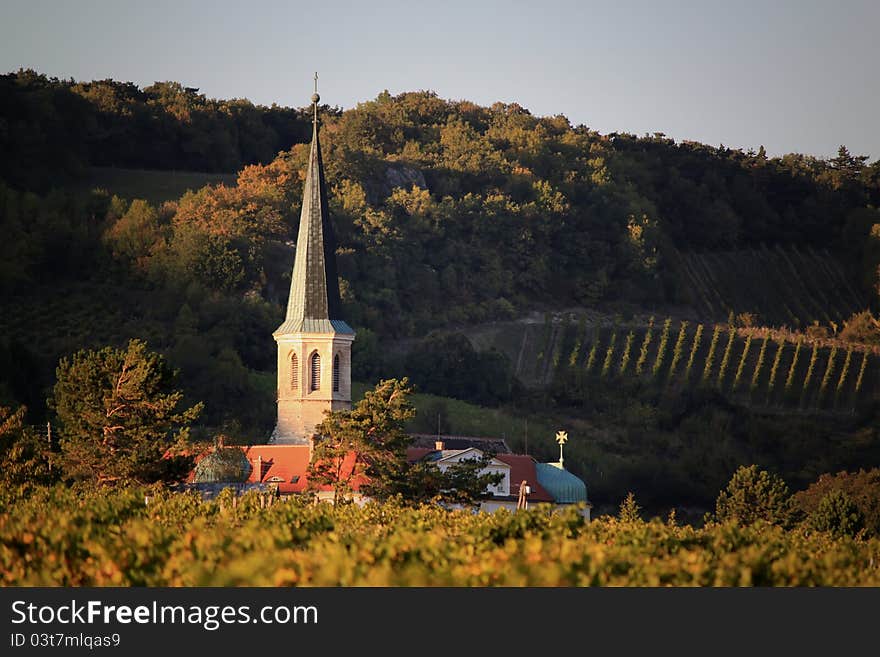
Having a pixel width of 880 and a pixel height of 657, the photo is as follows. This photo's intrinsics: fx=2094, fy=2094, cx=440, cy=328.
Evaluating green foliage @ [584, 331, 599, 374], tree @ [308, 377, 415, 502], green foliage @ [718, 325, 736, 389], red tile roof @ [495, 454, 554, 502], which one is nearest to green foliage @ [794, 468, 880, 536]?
red tile roof @ [495, 454, 554, 502]

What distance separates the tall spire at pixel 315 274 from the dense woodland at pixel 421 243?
6212 mm

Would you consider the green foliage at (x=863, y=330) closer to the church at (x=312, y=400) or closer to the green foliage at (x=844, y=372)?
the green foliage at (x=844, y=372)

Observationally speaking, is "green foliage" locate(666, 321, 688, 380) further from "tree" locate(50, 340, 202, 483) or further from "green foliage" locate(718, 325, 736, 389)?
"tree" locate(50, 340, 202, 483)

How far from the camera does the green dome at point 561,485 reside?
6900 cm

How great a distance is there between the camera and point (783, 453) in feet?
287

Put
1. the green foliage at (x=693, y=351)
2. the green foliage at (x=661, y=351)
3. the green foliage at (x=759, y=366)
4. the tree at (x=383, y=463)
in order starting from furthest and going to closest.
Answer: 1. the green foliage at (x=693, y=351)
2. the green foliage at (x=661, y=351)
3. the green foliage at (x=759, y=366)
4. the tree at (x=383, y=463)

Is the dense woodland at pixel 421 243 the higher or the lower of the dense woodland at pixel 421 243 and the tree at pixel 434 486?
the higher

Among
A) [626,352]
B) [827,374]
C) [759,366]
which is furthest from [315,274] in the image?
[827,374]

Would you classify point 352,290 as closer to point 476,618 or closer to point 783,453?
point 783,453

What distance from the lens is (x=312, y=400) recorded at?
65438 millimetres

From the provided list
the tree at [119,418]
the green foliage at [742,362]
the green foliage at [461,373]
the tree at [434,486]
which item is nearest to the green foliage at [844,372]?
the green foliage at [742,362]

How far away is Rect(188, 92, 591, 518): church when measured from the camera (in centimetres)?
6331

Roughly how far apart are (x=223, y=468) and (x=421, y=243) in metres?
47.9

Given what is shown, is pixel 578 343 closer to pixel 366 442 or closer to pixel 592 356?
pixel 592 356
